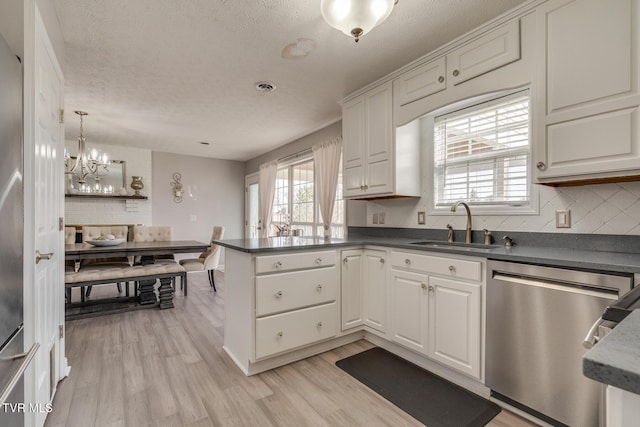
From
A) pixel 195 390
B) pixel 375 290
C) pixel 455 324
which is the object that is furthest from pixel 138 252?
pixel 455 324

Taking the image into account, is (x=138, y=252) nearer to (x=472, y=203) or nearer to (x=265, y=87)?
(x=265, y=87)

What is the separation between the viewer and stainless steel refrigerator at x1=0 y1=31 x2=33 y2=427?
956 mm

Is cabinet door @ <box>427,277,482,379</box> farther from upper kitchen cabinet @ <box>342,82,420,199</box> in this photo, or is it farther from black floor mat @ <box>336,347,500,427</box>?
upper kitchen cabinet @ <box>342,82,420,199</box>

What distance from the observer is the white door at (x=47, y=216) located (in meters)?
1.38

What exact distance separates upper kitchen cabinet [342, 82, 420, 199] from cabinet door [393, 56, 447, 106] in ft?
0.36

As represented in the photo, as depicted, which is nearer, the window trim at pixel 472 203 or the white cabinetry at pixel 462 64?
the white cabinetry at pixel 462 64

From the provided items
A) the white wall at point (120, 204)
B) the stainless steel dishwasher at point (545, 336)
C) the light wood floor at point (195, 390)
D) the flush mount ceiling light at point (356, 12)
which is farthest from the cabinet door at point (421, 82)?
the white wall at point (120, 204)

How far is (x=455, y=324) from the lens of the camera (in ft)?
6.31

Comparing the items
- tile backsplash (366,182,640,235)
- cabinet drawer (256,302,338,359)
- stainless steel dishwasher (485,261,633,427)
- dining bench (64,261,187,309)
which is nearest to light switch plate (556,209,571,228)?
tile backsplash (366,182,640,235)

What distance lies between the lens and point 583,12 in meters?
1.58

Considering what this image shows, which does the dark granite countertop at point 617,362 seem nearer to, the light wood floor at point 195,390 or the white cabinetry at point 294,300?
the light wood floor at point 195,390

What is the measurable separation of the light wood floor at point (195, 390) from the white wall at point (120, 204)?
3.00 meters

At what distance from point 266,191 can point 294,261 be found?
3.45 meters

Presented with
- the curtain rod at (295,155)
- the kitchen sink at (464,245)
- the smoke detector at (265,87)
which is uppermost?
the smoke detector at (265,87)
